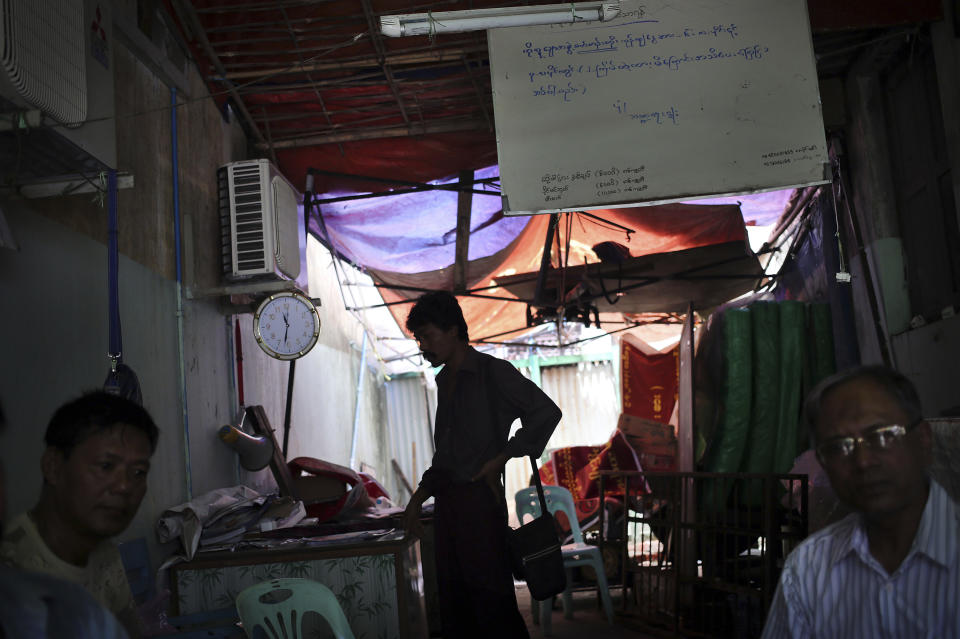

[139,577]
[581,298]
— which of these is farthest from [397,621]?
[581,298]

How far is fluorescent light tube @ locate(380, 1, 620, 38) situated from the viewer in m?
3.05

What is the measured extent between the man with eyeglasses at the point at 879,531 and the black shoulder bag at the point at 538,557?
73.3 inches

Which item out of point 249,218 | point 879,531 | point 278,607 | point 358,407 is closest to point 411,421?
point 358,407

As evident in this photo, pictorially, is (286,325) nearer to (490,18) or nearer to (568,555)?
(490,18)

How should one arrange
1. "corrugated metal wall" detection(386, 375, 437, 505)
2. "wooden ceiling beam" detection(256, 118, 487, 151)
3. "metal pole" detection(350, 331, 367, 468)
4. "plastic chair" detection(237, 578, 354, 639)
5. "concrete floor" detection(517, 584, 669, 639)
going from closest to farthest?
1. "plastic chair" detection(237, 578, 354, 639)
2. "concrete floor" detection(517, 584, 669, 639)
3. "wooden ceiling beam" detection(256, 118, 487, 151)
4. "metal pole" detection(350, 331, 367, 468)
5. "corrugated metal wall" detection(386, 375, 437, 505)

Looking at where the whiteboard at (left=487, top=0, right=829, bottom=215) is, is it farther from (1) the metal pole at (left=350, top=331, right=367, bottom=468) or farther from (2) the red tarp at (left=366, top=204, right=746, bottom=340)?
(1) the metal pole at (left=350, top=331, right=367, bottom=468)

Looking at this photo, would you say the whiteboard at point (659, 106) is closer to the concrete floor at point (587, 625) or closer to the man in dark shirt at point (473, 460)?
the man in dark shirt at point (473, 460)

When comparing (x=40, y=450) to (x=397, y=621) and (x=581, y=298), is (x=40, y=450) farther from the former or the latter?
(x=581, y=298)

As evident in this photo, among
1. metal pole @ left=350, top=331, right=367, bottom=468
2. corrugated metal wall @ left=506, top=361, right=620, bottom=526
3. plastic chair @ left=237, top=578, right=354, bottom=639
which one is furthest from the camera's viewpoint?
corrugated metal wall @ left=506, top=361, right=620, bottom=526

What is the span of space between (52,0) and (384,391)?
34.8ft

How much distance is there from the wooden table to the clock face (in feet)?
4.26

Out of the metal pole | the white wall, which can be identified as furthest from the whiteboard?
the metal pole

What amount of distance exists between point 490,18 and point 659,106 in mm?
999

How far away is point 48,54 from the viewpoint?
7.97 ft
